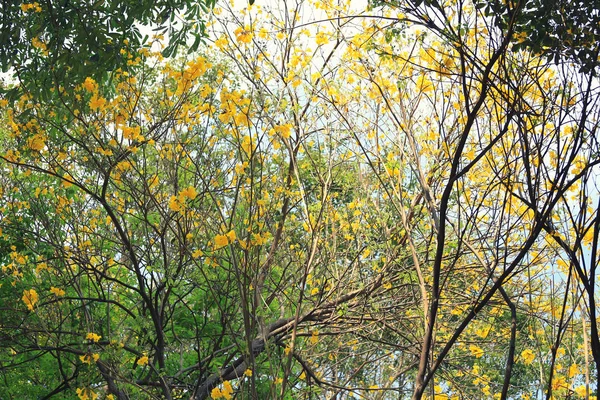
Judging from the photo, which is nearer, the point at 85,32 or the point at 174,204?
the point at 174,204

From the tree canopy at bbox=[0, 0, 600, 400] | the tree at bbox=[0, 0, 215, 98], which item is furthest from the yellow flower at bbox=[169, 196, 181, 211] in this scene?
the tree at bbox=[0, 0, 215, 98]

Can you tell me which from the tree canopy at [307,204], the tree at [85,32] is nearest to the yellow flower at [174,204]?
the tree canopy at [307,204]

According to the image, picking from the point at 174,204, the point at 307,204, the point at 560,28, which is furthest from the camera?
the point at 307,204

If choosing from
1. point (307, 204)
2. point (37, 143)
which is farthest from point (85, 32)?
point (307, 204)

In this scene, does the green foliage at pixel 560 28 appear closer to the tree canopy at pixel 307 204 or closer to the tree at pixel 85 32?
the tree canopy at pixel 307 204

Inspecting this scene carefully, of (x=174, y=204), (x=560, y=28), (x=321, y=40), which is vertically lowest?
(x=174, y=204)

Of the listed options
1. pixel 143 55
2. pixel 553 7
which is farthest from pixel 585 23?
pixel 143 55

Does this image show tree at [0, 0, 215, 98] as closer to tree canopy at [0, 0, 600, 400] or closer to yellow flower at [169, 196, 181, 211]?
tree canopy at [0, 0, 600, 400]

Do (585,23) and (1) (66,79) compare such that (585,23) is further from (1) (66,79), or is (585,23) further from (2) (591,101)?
(1) (66,79)

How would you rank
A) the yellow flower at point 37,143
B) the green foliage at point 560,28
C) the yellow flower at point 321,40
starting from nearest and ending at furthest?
the green foliage at point 560,28
the yellow flower at point 321,40
the yellow flower at point 37,143

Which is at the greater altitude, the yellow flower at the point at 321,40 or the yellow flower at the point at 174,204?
the yellow flower at the point at 321,40

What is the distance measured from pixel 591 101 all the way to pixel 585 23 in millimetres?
282

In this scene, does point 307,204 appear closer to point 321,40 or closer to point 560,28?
point 321,40

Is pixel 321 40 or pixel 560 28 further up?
pixel 321 40
